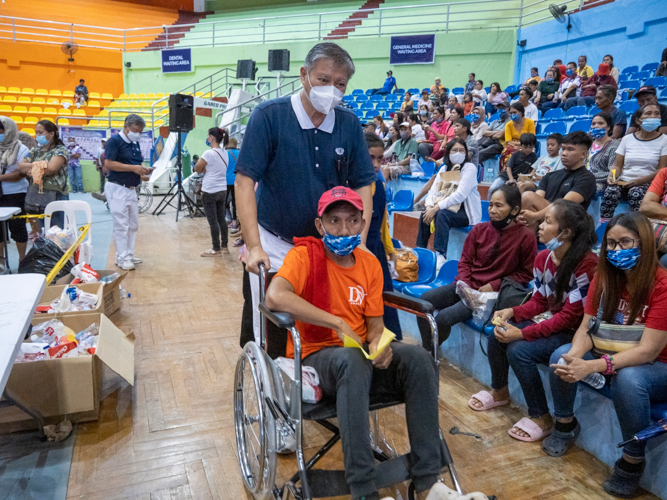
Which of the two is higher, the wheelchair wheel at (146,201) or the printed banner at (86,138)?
the printed banner at (86,138)

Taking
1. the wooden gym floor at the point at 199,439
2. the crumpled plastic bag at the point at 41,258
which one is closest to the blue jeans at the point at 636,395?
the wooden gym floor at the point at 199,439

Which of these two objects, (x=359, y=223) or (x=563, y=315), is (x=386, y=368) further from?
(x=563, y=315)

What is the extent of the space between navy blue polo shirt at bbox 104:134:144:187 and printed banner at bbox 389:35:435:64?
9755 millimetres

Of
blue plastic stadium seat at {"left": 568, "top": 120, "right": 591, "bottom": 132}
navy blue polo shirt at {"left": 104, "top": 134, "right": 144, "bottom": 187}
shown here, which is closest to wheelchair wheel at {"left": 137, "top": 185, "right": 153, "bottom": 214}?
navy blue polo shirt at {"left": 104, "top": 134, "right": 144, "bottom": 187}

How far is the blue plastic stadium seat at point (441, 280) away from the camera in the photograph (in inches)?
120

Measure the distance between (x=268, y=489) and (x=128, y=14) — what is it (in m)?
19.9

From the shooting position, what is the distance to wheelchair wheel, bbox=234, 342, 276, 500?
4.61 ft

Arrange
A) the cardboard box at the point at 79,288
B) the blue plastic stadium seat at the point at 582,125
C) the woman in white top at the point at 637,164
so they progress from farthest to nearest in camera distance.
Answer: the blue plastic stadium seat at the point at 582,125 → the woman in white top at the point at 637,164 → the cardboard box at the point at 79,288

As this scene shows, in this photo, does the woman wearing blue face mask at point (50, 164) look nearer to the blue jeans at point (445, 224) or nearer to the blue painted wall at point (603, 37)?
the blue jeans at point (445, 224)

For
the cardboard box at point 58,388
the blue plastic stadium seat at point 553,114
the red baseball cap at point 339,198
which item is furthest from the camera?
the blue plastic stadium seat at point 553,114

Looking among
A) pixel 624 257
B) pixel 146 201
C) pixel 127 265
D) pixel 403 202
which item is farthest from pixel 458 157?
pixel 146 201

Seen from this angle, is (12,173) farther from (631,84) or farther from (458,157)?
(631,84)

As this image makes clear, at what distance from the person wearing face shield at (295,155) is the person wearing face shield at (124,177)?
2794 mm

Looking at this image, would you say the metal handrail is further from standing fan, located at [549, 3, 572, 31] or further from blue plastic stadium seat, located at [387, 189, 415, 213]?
blue plastic stadium seat, located at [387, 189, 415, 213]
